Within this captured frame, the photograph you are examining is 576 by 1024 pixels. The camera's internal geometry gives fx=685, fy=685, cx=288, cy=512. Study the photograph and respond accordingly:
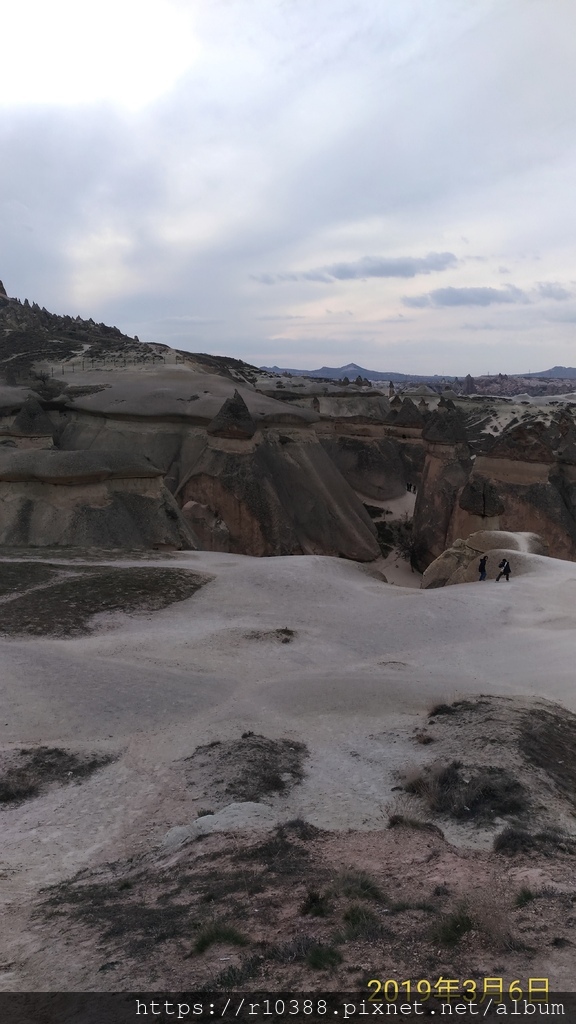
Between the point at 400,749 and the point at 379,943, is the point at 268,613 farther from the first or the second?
the point at 379,943

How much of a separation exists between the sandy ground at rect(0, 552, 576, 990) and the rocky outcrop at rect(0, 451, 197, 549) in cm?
316

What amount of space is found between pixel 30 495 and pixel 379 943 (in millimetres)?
12741

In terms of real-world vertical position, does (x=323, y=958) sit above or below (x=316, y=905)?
above

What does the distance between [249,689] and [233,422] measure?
1325cm

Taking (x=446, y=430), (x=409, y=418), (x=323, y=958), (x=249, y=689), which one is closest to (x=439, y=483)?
(x=446, y=430)

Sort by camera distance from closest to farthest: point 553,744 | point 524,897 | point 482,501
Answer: point 524,897 → point 553,744 → point 482,501

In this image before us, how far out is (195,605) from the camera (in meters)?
9.09

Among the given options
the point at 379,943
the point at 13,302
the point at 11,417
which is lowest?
the point at 379,943

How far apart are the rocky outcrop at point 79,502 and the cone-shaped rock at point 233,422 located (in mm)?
4831

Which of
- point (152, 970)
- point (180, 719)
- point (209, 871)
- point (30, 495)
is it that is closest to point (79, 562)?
point (30, 495)

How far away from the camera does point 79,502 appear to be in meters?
13.9

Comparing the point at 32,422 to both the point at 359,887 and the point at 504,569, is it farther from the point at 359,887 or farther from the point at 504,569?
the point at 359,887

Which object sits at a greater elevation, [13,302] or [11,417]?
[13,302]

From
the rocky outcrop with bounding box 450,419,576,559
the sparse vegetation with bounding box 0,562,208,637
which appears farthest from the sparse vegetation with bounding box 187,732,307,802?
the rocky outcrop with bounding box 450,419,576,559
